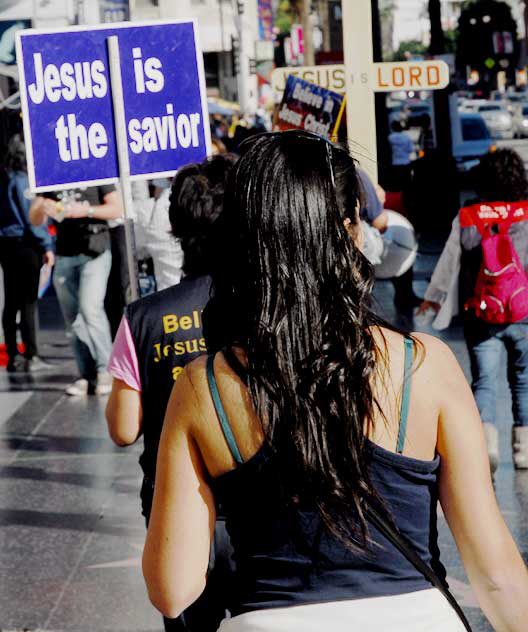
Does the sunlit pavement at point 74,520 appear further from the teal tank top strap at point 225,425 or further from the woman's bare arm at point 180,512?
the teal tank top strap at point 225,425

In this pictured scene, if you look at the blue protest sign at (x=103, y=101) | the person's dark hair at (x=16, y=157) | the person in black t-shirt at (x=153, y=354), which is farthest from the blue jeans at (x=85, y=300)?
the person in black t-shirt at (x=153, y=354)

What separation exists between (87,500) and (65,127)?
7.57ft

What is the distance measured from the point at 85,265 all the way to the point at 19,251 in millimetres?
1170

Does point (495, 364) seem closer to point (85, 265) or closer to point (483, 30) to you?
point (85, 265)

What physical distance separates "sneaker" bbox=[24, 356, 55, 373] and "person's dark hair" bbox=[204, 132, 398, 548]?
315 inches

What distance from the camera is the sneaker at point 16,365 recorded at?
32.5ft

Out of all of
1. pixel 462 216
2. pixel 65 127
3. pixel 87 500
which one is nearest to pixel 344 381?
pixel 65 127

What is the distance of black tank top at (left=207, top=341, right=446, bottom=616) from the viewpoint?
2062mm

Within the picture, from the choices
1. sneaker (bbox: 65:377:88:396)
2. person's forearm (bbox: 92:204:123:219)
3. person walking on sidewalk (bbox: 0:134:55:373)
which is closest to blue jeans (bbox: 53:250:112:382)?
sneaker (bbox: 65:377:88:396)

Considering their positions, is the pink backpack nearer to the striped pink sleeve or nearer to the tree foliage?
the striped pink sleeve

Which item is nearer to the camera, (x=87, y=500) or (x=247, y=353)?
(x=247, y=353)

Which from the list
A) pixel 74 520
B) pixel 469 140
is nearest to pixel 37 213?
pixel 74 520

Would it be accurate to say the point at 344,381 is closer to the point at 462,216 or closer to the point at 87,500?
the point at 462,216

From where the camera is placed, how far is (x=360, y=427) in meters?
2.05
